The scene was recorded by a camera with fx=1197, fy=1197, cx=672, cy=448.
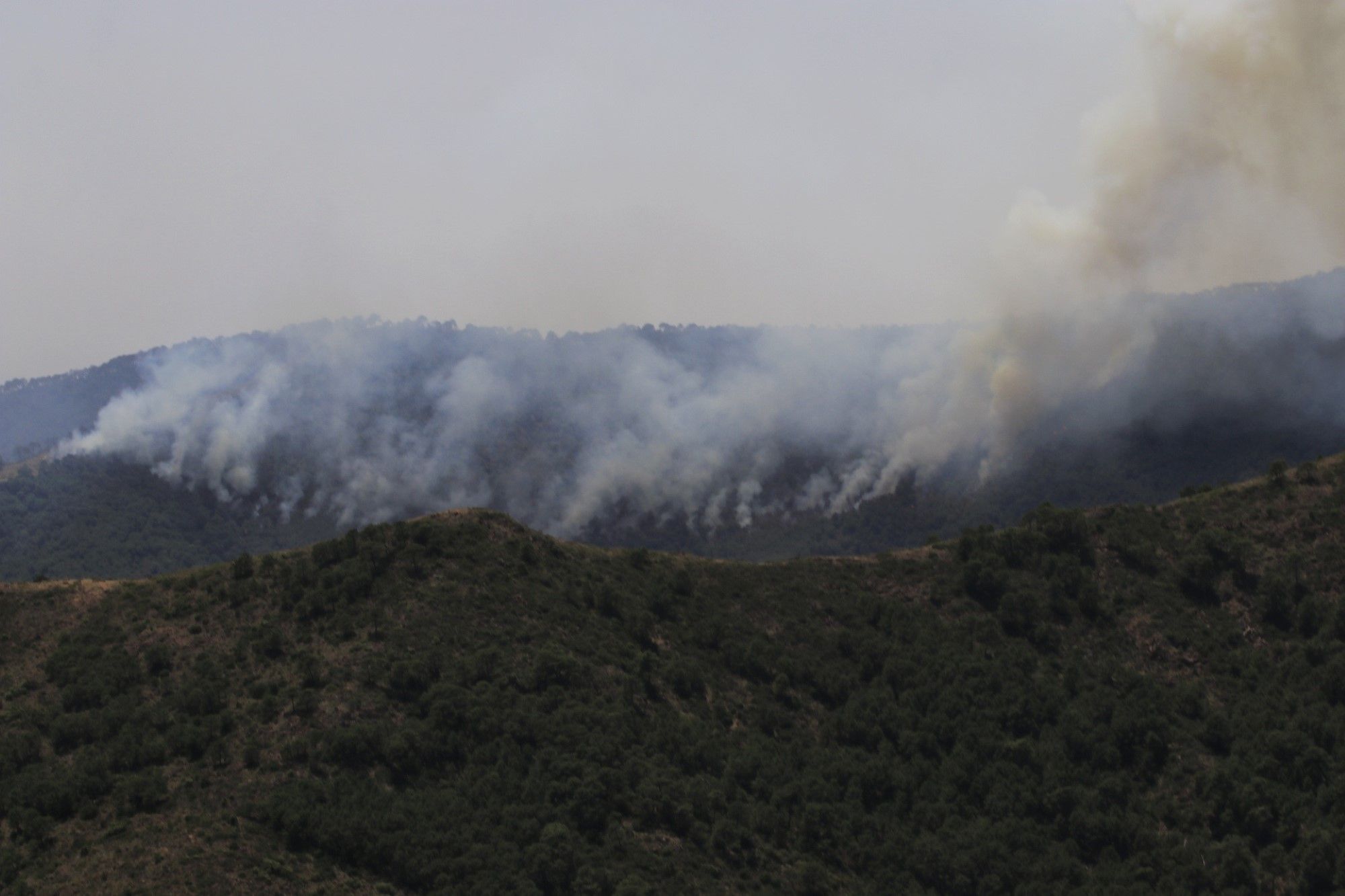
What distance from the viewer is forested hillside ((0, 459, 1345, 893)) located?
8525 cm

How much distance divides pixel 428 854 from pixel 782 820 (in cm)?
2977

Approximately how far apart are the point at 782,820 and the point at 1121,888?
2630cm

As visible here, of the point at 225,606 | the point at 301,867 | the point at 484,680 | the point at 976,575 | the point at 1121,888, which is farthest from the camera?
the point at 976,575

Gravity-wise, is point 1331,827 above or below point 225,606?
below

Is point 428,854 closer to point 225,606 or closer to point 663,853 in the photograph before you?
point 663,853

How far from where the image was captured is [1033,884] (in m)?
93.0

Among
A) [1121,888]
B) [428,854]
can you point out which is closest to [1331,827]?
[1121,888]

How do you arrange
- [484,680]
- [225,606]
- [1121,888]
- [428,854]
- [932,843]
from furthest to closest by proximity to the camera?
1. [225,606]
2. [484,680]
3. [932,843]
4. [1121,888]
5. [428,854]

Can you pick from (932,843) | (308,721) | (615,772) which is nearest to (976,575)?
(932,843)

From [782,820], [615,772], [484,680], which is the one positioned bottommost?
[782,820]

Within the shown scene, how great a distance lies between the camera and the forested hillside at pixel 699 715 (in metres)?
85.2

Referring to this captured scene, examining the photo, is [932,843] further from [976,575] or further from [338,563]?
[338,563]

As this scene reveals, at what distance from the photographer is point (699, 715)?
111 m

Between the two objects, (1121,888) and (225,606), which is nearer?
(1121,888)
